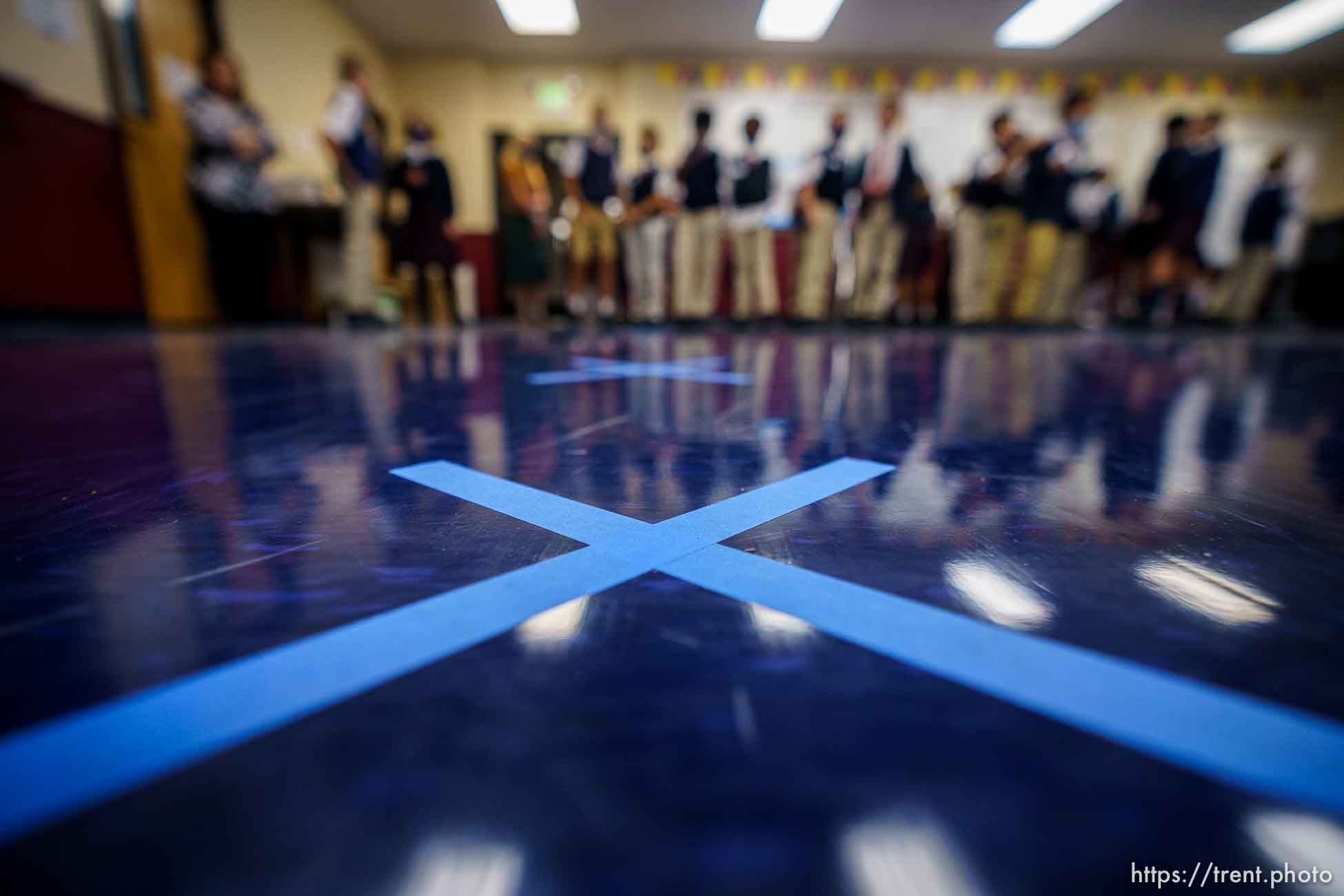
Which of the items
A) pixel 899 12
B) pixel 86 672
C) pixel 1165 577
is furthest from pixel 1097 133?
pixel 86 672

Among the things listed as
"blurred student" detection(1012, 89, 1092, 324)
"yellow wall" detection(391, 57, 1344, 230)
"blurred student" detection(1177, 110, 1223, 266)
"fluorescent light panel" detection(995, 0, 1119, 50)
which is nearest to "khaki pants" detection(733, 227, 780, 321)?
"blurred student" detection(1012, 89, 1092, 324)

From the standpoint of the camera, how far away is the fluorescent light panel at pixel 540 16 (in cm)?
543

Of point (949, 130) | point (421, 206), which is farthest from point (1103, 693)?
point (949, 130)

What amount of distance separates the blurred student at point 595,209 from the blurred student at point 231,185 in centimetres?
195

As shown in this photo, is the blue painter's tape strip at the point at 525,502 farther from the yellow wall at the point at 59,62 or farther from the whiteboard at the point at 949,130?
the whiteboard at the point at 949,130

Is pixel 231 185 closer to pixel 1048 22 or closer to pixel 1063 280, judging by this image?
pixel 1063 280

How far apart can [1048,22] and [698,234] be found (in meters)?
4.25

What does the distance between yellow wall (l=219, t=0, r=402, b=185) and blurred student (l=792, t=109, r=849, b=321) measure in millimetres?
3900

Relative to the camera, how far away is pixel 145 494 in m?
0.58

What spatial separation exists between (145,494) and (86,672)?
361 mm

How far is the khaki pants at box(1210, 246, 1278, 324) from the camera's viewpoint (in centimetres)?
570

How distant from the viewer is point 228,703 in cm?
27

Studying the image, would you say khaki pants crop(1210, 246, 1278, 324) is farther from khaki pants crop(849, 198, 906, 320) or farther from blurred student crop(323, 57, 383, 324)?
blurred student crop(323, 57, 383, 324)

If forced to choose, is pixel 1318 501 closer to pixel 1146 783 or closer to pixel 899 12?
pixel 1146 783
